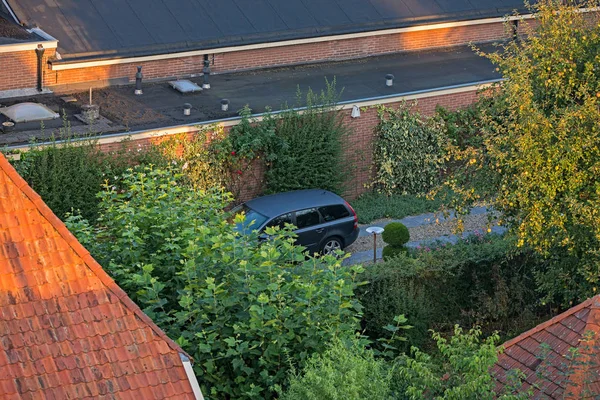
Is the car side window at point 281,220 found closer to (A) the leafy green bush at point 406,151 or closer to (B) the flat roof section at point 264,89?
(B) the flat roof section at point 264,89

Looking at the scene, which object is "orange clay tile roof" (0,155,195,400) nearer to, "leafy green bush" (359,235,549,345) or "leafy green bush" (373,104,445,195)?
"leafy green bush" (359,235,549,345)

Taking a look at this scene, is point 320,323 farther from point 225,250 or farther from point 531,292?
point 531,292

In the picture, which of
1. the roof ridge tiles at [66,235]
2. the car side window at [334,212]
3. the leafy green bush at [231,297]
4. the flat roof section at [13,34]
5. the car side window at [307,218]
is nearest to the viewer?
the roof ridge tiles at [66,235]

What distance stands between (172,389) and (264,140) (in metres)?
14.6

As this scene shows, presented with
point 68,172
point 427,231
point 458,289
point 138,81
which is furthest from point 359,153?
point 68,172

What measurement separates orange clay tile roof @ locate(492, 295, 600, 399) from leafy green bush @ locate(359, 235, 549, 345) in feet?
17.4

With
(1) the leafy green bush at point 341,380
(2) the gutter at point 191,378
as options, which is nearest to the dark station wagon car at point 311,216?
(1) the leafy green bush at point 341,380

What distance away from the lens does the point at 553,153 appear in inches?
664

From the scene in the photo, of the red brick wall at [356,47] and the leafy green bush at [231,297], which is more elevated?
the red brick wall at [356,47]

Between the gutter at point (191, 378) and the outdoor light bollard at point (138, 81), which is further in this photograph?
the outdoor light bollard at point (138, 81)

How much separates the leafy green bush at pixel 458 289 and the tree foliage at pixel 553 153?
1.47m

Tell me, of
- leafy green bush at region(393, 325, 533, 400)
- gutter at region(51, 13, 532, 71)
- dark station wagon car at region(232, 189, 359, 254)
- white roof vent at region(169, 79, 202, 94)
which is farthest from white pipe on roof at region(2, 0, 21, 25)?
leafy green bush at region(393, 325, 533, 400)

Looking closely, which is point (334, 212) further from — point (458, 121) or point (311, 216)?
point (458, 121)

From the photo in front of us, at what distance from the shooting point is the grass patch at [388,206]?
26297 mm
